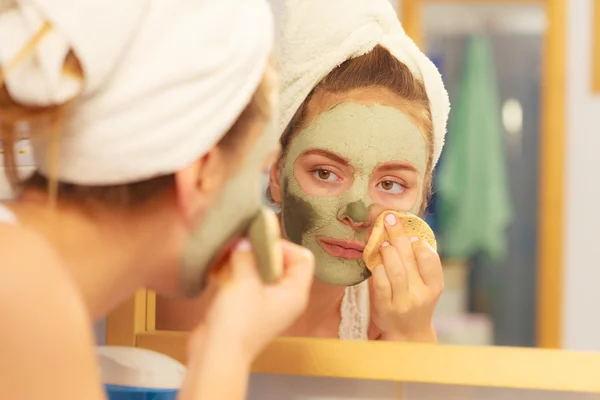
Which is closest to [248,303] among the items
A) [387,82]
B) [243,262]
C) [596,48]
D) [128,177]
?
[243,262]

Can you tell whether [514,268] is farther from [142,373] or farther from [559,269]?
[142,373]

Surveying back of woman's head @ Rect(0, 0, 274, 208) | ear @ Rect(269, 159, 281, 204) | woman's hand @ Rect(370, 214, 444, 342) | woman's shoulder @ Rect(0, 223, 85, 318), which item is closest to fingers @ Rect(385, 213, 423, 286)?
woman's hand @ Rect(370, 214, 444, 342)

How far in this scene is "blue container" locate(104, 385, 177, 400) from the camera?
76cm

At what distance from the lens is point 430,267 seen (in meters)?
0.76

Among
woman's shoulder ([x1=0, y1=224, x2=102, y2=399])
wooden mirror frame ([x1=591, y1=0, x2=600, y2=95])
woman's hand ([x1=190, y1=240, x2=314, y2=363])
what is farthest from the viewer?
wooden mirror frame ([x1=591, y1=0, x2=600, y2=95])

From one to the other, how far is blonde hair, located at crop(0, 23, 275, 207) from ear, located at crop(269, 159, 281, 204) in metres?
0.18

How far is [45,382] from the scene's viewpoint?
0.48 metres

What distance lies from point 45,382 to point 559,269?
1.71 ft

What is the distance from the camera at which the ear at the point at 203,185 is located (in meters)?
0.60

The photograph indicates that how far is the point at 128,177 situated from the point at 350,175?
283 mm

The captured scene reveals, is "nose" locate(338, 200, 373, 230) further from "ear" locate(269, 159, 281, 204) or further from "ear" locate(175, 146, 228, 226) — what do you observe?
"ear" locate(175, 146, 228, 226)

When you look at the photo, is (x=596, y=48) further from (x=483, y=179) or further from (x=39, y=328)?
(x=39, y=328)

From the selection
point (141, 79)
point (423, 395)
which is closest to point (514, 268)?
point (423, 395)

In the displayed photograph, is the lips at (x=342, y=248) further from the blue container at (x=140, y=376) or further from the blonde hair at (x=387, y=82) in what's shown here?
the blue container at (x=140, y=376)
